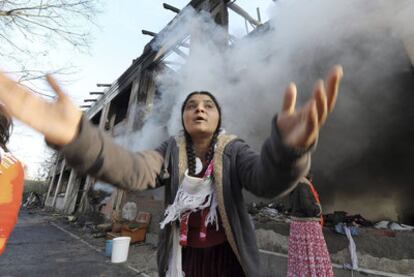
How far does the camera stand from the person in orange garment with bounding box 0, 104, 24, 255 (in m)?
1.33

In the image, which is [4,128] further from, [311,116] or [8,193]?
[311,116]

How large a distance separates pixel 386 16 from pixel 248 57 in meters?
2.94

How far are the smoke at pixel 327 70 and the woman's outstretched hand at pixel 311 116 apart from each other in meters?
3.52

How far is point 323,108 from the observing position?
2.64 feet

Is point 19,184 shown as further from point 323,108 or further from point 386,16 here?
point 386,16

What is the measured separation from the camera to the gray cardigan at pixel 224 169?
854 mm

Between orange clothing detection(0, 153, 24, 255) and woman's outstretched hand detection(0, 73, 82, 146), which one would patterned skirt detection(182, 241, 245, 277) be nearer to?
woman's outstretched hand detection(0, 73, 82, 146)

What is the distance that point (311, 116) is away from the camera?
2.61 ft

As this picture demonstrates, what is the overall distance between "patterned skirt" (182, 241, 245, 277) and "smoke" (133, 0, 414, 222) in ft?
12.5

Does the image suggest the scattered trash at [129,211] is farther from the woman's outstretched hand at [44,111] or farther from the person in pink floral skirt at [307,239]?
the woman's outstretched hand at [44,111]

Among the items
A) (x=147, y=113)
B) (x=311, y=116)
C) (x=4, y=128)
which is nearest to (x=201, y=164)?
(x=311, y=116)

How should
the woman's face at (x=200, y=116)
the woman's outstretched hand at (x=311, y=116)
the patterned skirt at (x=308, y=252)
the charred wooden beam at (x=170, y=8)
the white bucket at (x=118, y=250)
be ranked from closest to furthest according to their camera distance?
the woman's outstretched hand at (x=311, y=116) → the woman's face at (x=200, y=116) → the patterned skirt at (x=308, y=252) → the white bucket at (x=118, y=250) → the charred wooden beam at (x=170, y=8)

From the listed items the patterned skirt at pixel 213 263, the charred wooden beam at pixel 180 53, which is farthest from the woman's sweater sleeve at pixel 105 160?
the charred wooden beam at pixel 180 53

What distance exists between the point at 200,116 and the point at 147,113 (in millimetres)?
9094
